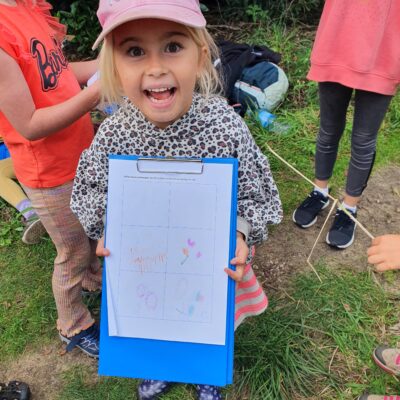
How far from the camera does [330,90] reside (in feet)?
6.54

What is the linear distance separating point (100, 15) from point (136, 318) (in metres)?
0.84

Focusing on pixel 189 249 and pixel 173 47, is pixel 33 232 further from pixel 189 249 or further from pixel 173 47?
pixel 173 47

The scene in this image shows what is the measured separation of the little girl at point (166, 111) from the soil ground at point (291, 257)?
74 centimetres

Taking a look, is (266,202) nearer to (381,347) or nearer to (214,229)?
(214,229)

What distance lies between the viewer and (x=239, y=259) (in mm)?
1245

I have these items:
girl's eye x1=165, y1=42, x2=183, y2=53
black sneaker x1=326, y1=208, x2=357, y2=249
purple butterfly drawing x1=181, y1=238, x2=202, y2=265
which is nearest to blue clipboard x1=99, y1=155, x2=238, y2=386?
purple butterfly drawing x1=181, y1=238, x2=202, y2=265

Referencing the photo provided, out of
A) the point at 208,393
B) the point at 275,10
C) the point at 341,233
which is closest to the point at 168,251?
the point at 208,393

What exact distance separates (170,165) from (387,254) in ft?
2.15

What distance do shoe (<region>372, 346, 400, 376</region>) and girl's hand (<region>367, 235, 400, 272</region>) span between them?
2.22ft

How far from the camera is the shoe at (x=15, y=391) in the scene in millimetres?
1791

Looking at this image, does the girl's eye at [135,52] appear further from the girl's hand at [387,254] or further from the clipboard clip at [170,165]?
the girl's hand at [387,254]

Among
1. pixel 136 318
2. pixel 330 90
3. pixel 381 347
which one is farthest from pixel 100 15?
pixel 381 347

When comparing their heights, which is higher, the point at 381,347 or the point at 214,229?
the point at 214,229

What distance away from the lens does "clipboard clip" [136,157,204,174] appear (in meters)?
1.18
